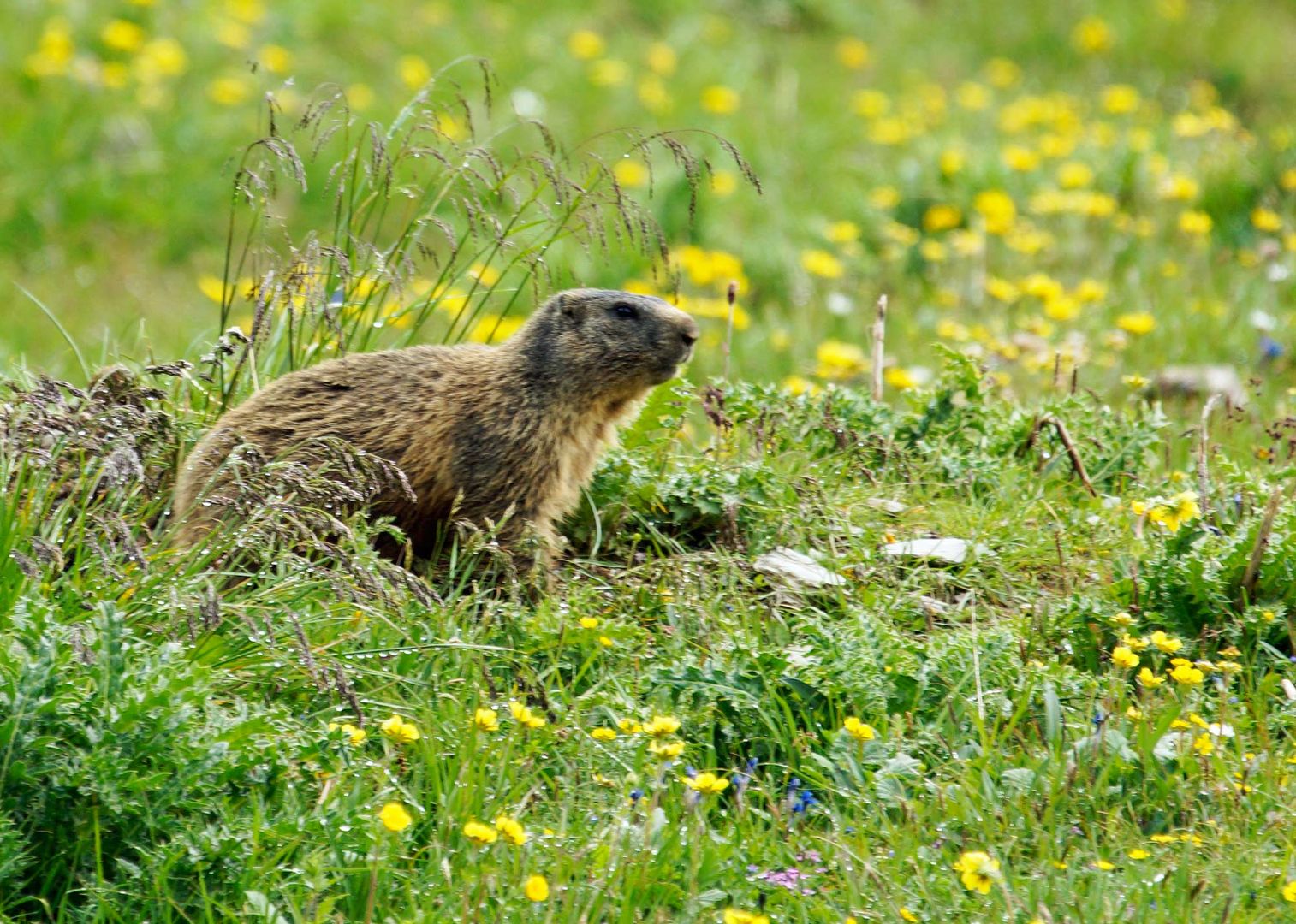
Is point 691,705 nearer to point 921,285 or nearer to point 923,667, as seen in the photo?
point 923,667

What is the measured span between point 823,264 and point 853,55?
4549 mm

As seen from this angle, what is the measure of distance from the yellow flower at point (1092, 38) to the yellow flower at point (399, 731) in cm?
1006

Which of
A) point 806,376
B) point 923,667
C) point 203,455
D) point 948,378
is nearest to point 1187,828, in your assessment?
point 923,667

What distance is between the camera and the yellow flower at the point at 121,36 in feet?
34.5

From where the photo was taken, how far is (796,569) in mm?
4605

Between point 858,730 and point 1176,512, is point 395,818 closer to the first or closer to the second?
point 858,730

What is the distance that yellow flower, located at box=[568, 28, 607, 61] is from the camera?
11383 millimetres

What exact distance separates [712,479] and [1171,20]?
9000mm

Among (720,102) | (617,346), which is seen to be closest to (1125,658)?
(617,346)

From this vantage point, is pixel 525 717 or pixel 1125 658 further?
pixel 1125 658

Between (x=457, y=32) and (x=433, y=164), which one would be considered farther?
(x=457, y=32)

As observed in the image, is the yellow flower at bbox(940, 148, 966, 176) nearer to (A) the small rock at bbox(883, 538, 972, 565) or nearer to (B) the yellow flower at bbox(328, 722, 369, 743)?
(A) the small rock at bbox(883, 538, 972, 565)

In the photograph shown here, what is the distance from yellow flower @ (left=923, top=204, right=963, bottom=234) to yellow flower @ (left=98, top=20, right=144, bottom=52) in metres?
5.14

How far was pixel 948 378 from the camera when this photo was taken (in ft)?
18.0
